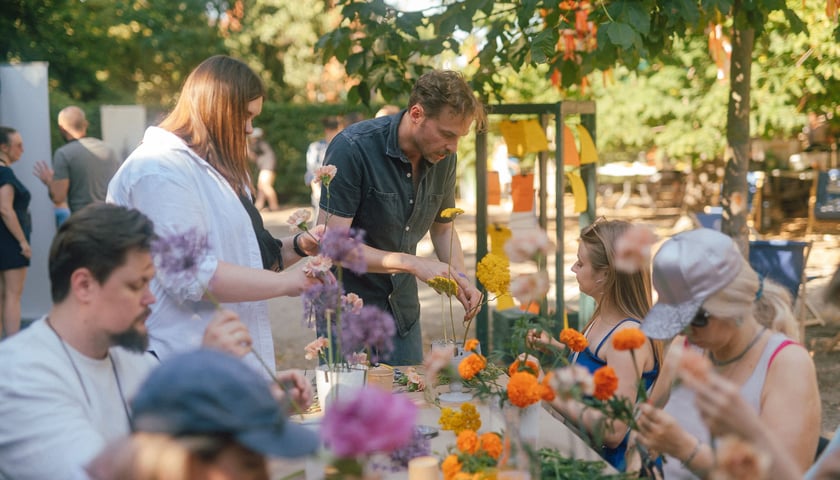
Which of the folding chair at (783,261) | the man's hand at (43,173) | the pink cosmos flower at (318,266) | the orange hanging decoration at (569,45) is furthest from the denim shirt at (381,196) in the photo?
the man's hand at (43,173)

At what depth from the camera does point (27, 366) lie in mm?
1691

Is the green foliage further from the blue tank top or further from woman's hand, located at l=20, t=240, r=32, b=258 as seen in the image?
the blue tank top

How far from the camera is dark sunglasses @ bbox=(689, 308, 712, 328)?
194 cm

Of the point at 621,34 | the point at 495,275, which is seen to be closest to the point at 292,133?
the point at 621,34

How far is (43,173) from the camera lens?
25.3 feet

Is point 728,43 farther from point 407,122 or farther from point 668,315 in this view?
point 668,315

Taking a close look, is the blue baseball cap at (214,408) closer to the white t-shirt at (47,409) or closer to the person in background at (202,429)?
the person in background at (202,429)

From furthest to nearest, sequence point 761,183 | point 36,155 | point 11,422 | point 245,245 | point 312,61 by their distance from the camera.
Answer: point 312,61, point 761,183, point 36,155, point 245,245, point 11,422

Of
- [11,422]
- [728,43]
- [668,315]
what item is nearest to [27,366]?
[11,422]

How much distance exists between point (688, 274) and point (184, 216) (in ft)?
4.15

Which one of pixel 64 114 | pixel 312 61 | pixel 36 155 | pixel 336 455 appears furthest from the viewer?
pixel 312 61

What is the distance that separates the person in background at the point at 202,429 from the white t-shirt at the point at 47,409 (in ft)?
1.59

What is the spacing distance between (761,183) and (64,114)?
32.8ft

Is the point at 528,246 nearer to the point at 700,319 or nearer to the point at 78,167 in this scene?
Result: the point at 700,319
